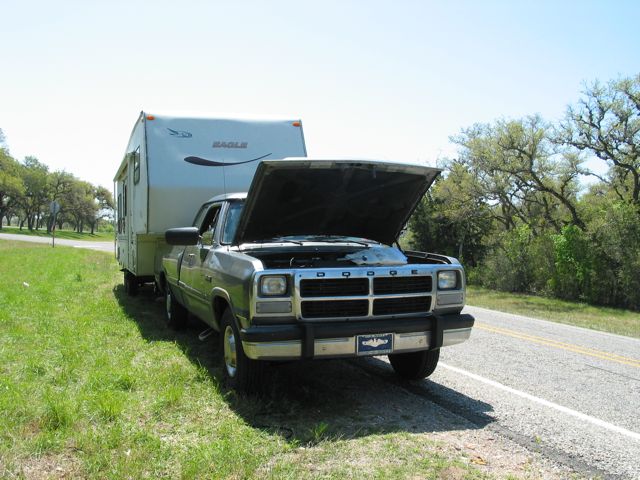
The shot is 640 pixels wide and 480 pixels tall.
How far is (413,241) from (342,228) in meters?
28.9

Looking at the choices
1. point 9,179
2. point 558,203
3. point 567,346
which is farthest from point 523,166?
point 9,179

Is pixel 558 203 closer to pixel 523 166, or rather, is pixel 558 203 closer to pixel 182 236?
pixel 523 166

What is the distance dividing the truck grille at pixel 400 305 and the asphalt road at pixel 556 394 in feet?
3.09

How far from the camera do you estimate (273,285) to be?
15.7ft

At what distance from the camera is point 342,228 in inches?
268

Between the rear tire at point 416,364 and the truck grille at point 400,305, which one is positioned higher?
the truck grille at point 400,305

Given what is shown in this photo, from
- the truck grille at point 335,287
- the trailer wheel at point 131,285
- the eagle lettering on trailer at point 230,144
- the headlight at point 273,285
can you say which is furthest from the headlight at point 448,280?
the trailer wheel at point 131,285

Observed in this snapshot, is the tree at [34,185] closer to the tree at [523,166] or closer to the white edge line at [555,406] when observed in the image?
the tree at [523,166]

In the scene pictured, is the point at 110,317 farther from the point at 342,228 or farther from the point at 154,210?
the point at 342,228

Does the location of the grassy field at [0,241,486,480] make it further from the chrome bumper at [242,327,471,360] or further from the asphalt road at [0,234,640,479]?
the asphalt road at [0,234,640,479]

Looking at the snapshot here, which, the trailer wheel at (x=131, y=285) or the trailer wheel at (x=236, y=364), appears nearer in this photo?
the trailer wheel at (x=236, y=364)

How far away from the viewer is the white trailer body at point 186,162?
29.0 feet

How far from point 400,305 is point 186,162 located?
5.07 m

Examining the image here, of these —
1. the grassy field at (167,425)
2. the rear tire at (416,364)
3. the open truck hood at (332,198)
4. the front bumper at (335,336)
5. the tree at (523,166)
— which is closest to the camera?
the grassy field at (167,425)
